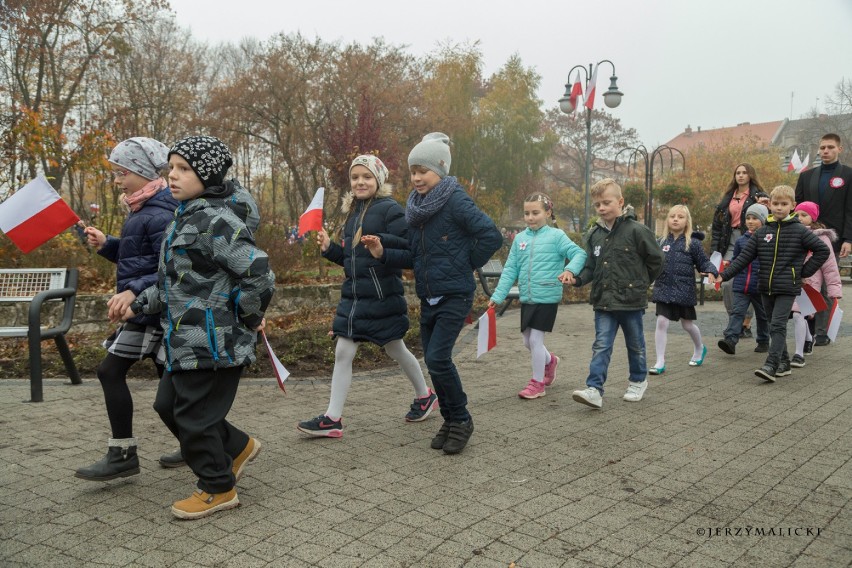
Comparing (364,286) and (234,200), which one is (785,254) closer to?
(364,286)

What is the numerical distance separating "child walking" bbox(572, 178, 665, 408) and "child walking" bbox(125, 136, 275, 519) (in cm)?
297

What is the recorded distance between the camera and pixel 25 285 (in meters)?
6.59

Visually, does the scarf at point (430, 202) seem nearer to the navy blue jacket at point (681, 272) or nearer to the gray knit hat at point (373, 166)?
the gray knit hat at point (373, 166)

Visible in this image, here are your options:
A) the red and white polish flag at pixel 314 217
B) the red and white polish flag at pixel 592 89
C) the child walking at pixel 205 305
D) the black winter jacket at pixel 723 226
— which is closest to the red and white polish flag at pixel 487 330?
the red and white polish flag at pixel 314 217

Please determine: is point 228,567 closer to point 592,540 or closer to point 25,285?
point 592,540

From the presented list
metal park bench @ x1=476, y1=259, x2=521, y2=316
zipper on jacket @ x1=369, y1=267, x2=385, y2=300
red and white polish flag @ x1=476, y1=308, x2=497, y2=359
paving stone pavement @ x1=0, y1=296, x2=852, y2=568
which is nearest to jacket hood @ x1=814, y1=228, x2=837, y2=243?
paving stone pavement @ x1=0, y1=296, x2=852, y2=568

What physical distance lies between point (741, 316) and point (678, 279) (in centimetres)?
136

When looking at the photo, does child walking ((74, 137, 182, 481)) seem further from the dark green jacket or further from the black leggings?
the dark green jacket

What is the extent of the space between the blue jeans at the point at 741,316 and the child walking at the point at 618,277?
102 inches

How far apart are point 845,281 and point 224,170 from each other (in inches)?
812

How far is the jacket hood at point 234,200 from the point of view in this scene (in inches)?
138

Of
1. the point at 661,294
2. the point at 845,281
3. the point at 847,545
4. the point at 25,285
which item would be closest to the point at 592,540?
the point at 847,545

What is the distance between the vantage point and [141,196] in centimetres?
387

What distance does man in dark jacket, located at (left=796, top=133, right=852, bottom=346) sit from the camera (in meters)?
8.05
